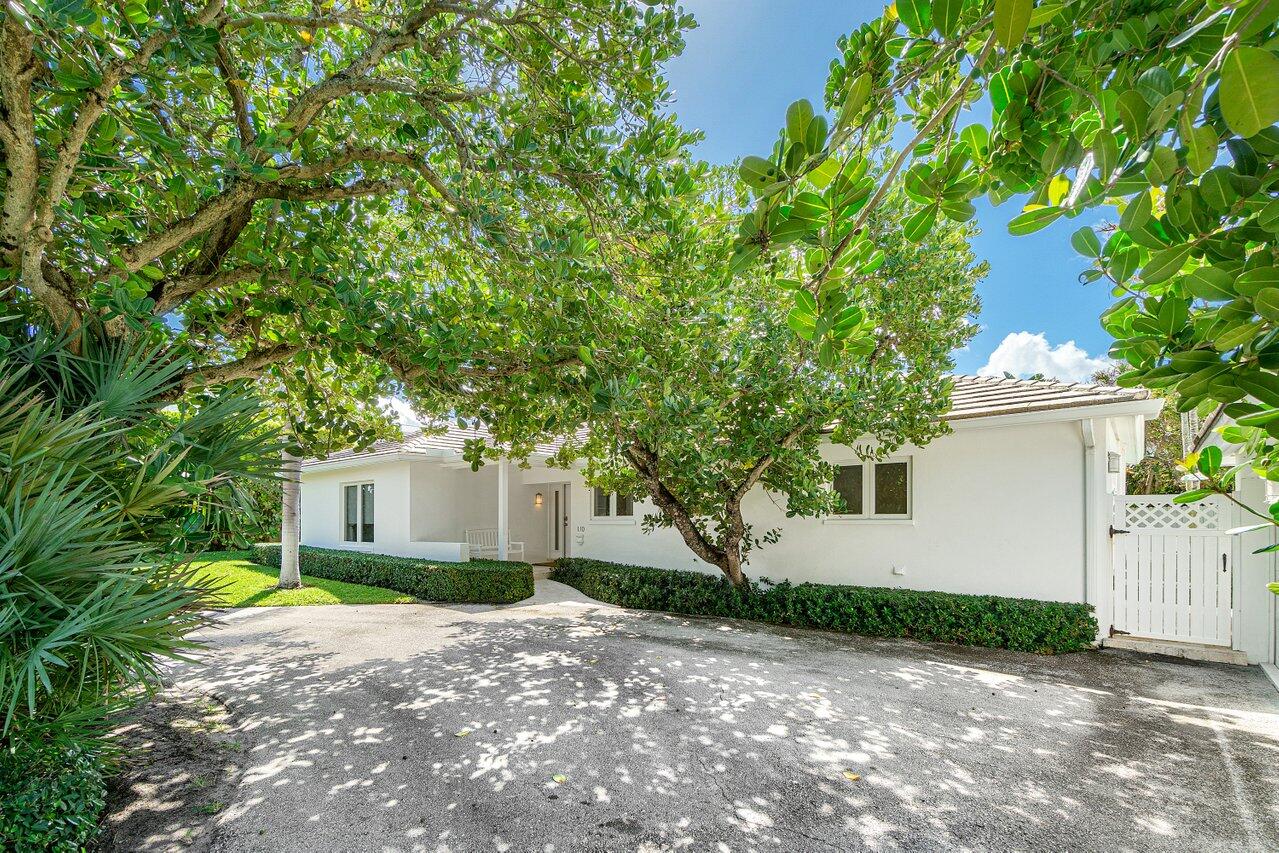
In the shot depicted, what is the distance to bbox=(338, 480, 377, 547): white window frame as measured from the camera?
16.9 metres

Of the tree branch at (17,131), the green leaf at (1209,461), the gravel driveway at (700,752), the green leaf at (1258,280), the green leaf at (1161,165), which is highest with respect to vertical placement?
the tree branch at (17,131)

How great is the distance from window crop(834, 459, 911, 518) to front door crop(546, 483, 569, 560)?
368 inches

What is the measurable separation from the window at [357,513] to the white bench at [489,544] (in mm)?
3621

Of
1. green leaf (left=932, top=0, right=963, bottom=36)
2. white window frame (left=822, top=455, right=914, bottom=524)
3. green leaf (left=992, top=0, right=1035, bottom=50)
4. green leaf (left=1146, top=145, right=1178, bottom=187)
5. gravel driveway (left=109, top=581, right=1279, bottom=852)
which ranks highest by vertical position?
green leaf (left=932, top=0, right=963, bottom=36)

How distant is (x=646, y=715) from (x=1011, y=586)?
657 centimetres

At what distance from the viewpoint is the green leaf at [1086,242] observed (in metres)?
1.37

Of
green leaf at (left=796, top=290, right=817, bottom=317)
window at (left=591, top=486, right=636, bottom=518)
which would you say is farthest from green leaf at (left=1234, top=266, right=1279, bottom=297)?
window at (left=591, top=486, right=636, bottom=518)

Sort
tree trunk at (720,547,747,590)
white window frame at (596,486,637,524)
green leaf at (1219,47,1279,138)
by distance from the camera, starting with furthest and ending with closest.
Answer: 1. white window frame at (596,486,637,524)
2. tree trunk at (720,547,747,590)
3. green leaf at (1219,47,1279,138)

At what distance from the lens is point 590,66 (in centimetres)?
405

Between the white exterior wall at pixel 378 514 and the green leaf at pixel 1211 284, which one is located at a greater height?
the green leaf at pixel 1211 284

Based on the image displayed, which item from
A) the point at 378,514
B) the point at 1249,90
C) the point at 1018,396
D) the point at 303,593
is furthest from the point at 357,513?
the point at 1249,90

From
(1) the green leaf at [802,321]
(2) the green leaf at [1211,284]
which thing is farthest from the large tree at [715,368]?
(2) the green leaf at [1211,284]

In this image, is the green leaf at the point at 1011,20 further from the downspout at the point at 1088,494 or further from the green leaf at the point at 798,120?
the downspout at the point at 1088,494

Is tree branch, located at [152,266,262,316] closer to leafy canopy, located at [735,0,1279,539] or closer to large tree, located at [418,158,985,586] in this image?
large tree, located at [418,158,985,586]
